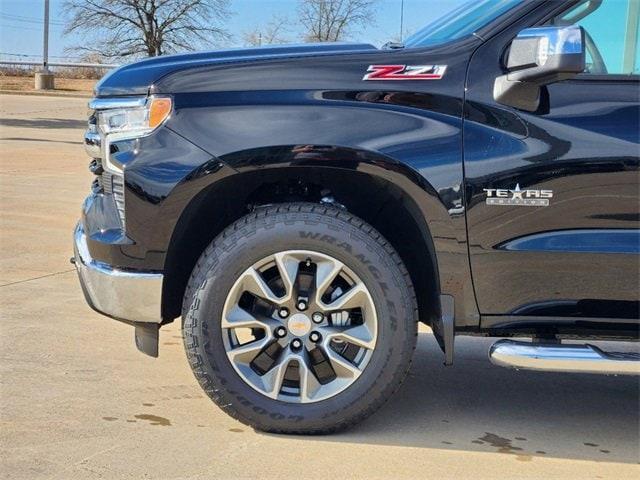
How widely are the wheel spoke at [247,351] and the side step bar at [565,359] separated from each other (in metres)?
0.91

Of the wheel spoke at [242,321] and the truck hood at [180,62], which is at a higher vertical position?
the truck hood at [180,62]

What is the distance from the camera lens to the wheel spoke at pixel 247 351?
354cm

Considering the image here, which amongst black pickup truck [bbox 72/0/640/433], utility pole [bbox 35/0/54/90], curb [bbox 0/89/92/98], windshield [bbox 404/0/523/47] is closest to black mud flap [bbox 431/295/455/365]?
black pickup truck [bbox 72/0/640/433]

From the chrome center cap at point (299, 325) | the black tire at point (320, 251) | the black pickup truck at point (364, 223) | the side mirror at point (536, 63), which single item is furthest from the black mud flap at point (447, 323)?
the side mirror at point (536, 63)

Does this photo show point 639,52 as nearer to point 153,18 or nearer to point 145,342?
point 145,342

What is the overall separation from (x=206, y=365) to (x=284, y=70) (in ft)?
4.04

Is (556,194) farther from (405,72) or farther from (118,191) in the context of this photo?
(118,191)

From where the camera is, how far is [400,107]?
3.45m

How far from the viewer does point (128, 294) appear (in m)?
3.54

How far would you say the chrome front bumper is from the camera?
3.53 metres

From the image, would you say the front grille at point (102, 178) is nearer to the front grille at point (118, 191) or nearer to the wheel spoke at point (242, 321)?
the front grille at point (118, 191)

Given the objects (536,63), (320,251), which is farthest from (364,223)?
(536,63)

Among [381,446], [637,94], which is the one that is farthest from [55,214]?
[637,94]

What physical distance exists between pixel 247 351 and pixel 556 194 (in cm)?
137
